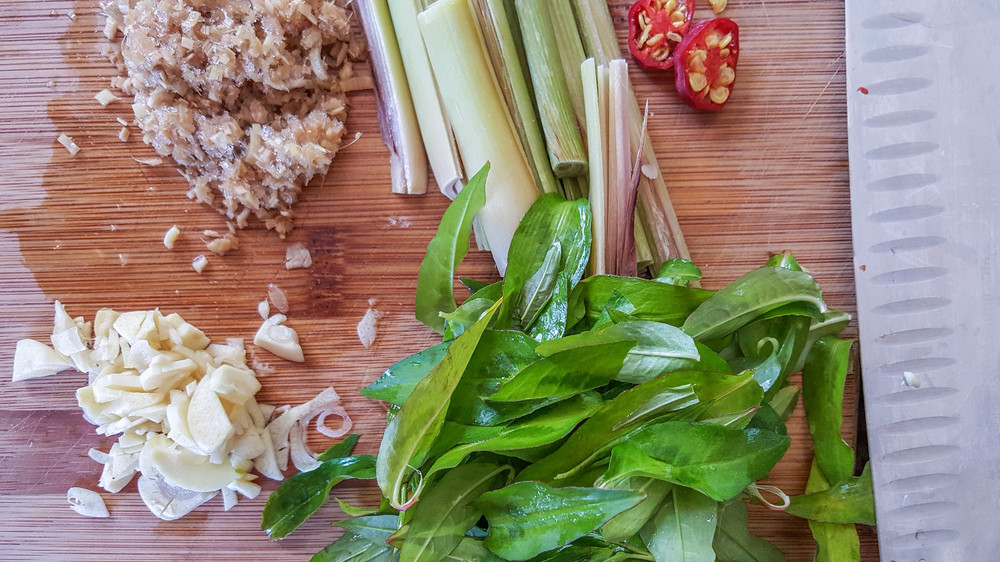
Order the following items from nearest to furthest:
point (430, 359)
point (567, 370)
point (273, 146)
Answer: point (567, 370) → point (430, 359) → point (273, 146)

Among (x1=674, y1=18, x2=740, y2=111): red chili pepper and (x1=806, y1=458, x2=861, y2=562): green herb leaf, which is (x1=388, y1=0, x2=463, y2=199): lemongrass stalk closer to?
(x1=674, y1=18, x2=740, y2=111): red chili pepper

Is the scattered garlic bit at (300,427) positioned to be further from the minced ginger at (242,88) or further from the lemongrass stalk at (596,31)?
the lemongrass stalk at (596,31)

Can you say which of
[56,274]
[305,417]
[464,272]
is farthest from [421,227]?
[56,274]

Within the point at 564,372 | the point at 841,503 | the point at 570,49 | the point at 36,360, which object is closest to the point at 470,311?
the point at 564,372

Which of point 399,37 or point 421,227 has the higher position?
point 399,37

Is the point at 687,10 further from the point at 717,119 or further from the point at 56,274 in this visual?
the point at 56,274

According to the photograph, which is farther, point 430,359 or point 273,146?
point 273,146

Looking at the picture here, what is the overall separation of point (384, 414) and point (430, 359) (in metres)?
0.24

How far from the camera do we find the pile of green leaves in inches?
36.0

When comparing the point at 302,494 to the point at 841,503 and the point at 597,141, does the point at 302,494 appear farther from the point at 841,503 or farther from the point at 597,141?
the point at 841,503

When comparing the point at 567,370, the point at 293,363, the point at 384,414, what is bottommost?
the point at 384,414

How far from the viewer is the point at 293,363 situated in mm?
1261

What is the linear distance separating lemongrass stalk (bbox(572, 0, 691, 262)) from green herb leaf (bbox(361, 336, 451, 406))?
0.42 meters

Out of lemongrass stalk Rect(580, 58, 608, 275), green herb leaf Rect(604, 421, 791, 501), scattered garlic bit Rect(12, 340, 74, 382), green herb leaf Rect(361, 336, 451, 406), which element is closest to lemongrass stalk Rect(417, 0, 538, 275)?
lemongrass stalk Rect(580, 58, 608, 275)
